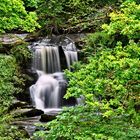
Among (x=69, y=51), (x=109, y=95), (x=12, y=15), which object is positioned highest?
(x=12, y=15)

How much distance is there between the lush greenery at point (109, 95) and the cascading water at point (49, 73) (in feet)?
35.4

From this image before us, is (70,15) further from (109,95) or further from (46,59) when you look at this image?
(109,95)

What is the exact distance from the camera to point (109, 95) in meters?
6.98

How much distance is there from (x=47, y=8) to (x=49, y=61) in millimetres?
4377

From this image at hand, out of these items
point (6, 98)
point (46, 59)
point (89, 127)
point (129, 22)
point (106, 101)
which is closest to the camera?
point (106, 101)

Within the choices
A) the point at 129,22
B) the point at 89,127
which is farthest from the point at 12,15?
the point at 89,127

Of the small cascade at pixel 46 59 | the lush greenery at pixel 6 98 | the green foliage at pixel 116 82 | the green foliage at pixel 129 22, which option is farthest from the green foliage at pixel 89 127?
the small cascade at pixel 46 59

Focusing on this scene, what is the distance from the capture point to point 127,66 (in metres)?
7.09

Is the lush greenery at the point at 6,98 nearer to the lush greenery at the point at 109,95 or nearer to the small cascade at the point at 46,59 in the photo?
the lush greenery at the point at 109,95

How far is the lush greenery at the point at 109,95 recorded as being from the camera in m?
6.85

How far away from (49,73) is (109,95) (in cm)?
1297

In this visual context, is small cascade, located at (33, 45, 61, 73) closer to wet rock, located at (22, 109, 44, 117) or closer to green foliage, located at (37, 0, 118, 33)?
green foliage, located at (37, 0, 118, 33)

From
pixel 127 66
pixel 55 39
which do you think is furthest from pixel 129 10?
pixel 55 39

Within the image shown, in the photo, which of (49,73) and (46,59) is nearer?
(49,73)
